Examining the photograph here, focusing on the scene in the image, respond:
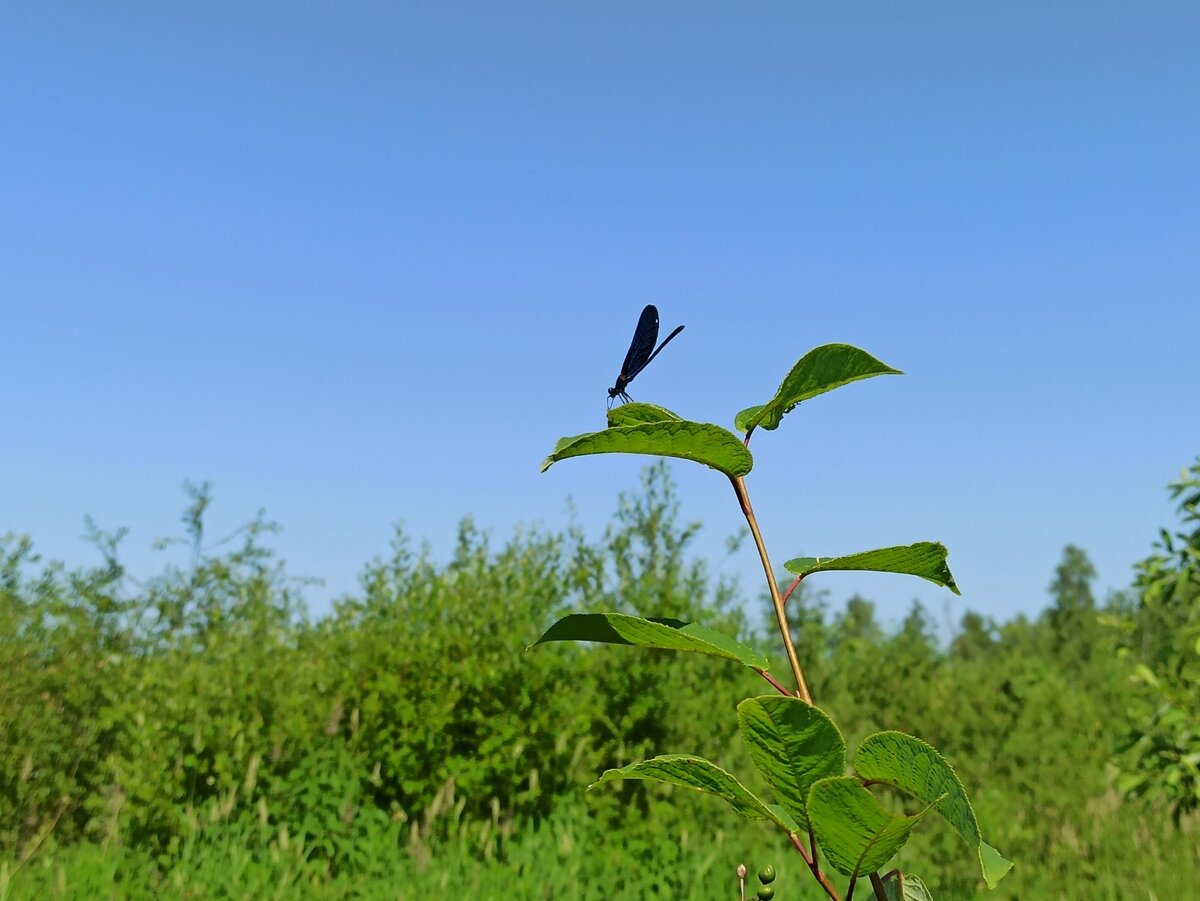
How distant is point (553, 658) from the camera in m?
6.41

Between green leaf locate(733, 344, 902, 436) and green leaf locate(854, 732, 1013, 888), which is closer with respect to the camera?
green leaf locate(854, 732, 1013, 888)

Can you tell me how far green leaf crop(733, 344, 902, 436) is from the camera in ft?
3.44

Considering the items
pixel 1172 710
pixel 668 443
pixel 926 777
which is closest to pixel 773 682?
pixel 926 777

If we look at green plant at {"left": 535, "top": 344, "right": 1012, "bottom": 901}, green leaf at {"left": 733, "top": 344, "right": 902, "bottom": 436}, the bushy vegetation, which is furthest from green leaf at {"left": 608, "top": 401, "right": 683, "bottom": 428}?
the bushy vegetation

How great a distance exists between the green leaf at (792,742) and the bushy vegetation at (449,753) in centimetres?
414

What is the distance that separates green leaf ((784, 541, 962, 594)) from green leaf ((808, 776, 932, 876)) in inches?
11.4

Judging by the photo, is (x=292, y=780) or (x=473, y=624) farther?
(x=473, y=624)

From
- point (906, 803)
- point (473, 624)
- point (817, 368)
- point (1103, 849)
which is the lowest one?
point (1103, 849)

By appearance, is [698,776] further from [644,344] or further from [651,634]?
[644,344]

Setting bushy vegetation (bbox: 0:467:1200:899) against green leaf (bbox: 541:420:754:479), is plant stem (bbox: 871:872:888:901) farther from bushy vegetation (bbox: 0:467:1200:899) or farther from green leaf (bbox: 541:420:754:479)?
bushy vegetation (bbox: 0:467:1200:899)

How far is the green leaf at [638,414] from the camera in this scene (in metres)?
1.07

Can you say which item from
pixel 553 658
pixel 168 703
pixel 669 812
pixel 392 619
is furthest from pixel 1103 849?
pixel 168 703

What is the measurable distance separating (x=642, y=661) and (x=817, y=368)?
19.3 feet

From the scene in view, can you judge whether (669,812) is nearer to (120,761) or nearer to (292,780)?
(292,780)
